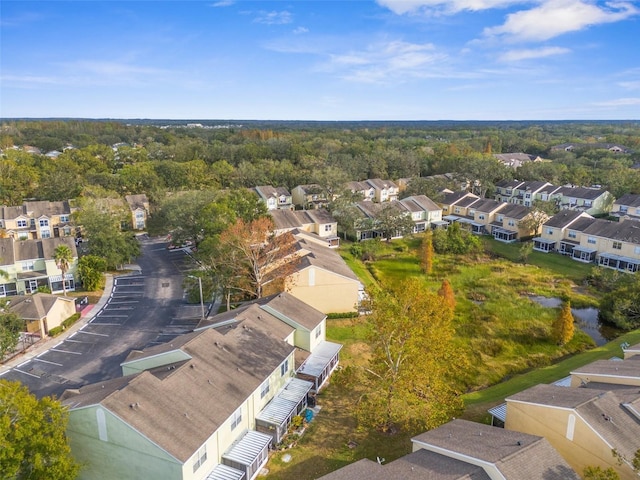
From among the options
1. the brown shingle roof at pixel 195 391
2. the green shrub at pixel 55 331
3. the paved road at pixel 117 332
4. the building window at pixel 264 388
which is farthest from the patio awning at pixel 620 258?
the green shrub at pixel 55 331

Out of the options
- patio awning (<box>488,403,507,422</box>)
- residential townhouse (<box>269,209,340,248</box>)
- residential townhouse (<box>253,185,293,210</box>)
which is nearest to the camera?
patio awning (<box>488,403,507,422</box>)

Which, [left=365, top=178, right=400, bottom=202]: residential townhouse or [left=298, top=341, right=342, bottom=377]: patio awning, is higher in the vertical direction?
[left=365, top=178, right=400, bottom=202]: residential townhouse

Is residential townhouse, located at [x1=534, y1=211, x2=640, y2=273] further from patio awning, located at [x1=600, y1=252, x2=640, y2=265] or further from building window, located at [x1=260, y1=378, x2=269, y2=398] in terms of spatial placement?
building window, located at [x1=260, y1=378, x2=269, y2=398]

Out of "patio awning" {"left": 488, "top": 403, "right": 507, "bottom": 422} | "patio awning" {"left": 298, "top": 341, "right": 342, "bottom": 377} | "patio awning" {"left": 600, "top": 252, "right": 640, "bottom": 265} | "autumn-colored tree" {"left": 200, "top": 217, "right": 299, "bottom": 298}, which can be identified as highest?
"autumn-colored tree" {"left": 200, "top": 217, "right": 299, "bottom": 298}

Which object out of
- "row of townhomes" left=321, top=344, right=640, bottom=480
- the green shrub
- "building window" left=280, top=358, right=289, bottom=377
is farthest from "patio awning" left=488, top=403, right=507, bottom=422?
the green shrub

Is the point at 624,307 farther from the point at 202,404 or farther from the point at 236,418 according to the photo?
the point at 202,404

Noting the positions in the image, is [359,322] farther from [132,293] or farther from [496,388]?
[132,293]

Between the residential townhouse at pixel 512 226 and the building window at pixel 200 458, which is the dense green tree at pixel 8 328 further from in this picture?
the residential townhouse at pixel 512 226
